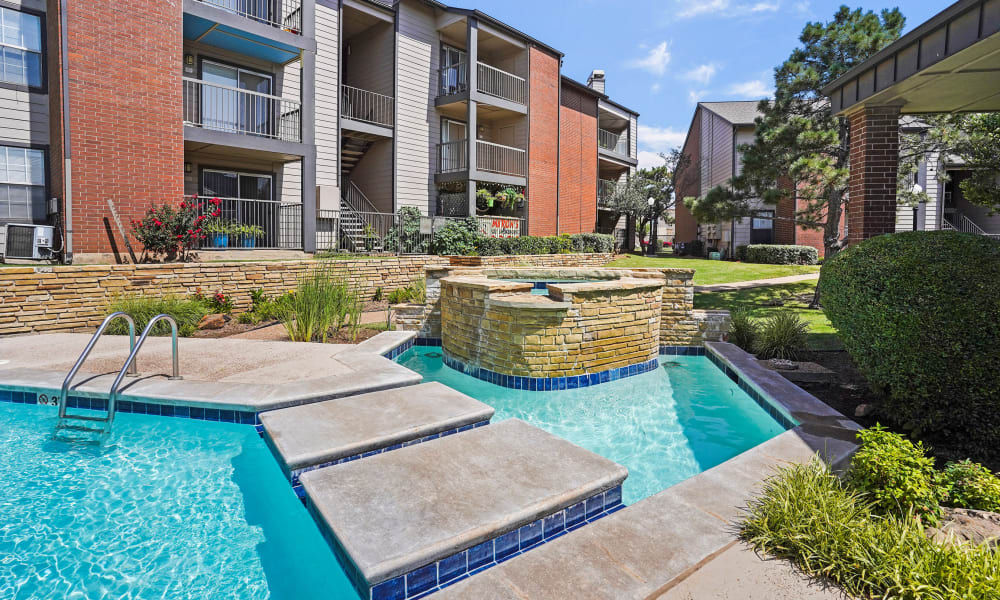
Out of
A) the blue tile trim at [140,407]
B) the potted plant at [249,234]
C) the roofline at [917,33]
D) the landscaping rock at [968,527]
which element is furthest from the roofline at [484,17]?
the landscaping rock at [968,527]

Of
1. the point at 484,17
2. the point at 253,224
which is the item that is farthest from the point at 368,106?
the point at 253,224

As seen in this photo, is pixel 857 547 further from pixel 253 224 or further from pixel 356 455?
→ pixel 253 224

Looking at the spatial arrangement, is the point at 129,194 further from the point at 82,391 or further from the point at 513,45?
the point at 513,45

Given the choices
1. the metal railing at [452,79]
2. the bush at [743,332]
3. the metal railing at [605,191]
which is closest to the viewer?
the bush at [743,332]

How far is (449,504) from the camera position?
9.30ft

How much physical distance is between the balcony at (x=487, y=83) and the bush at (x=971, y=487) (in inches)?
718

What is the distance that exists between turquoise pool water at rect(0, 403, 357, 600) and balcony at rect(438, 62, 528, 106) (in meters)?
17.0

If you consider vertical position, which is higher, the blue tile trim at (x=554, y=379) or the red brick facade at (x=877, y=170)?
the red brick facade at (x=877, y=170)

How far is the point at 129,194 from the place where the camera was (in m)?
11.5

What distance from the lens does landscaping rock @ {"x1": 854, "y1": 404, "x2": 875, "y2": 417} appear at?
447 centimetres

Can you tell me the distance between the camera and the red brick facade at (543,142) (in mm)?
21266

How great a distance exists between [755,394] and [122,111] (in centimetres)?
1352

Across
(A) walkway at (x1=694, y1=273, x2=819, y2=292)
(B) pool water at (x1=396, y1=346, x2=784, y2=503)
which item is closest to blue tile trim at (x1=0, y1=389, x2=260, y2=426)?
(B) pool water at (x1=396, y1=346, x2=784, y2=503)

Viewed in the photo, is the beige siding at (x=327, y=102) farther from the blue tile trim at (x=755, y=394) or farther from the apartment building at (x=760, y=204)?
the apartment building at (x=760, y=204)
